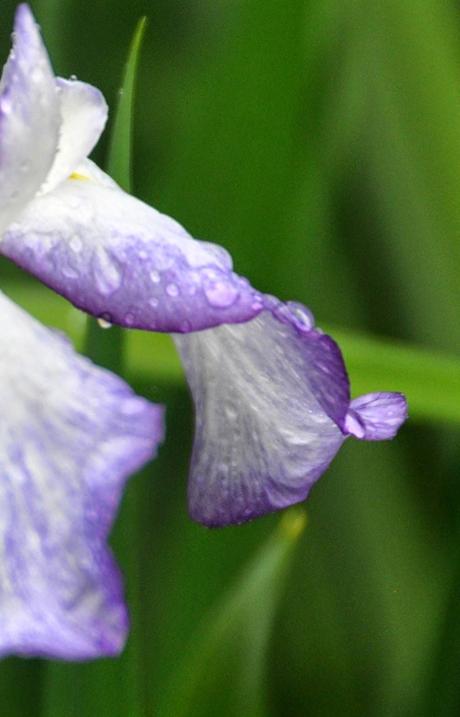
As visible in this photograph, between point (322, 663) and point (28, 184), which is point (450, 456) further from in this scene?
point (28, 184)

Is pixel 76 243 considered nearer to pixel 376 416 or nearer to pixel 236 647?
pixel 376 416

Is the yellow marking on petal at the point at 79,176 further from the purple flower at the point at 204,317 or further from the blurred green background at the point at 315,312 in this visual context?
the blurred green background at the point at 315,312

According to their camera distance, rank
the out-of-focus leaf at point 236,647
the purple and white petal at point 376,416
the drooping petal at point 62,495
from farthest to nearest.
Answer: the out-of-focus leaf at point 236,647, the purple and white petal at point 376,416, the drooping petal at point 62,495

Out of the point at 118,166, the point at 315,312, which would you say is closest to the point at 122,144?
the point at 118,166

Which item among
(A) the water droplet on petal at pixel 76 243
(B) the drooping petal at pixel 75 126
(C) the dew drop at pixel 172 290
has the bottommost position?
(A) the water droplet on petal at pixel 76 243

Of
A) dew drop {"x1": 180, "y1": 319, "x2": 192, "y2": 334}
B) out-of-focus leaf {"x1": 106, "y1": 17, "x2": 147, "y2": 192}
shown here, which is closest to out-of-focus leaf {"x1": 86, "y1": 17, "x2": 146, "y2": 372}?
out-of-focus leaf {"x1": 106, "y1": 17, "x2": 147, "y2": 192}

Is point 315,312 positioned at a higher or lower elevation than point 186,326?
lower

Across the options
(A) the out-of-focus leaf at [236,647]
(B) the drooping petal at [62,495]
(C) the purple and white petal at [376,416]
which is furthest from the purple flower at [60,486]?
(A) the out-of-focus leaf at [236,647]
